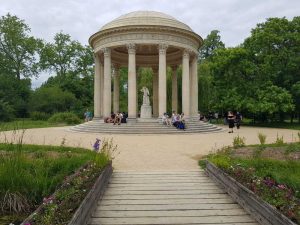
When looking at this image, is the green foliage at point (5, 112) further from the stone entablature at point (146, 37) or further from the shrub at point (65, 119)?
the stone entablature at point (146, 37)

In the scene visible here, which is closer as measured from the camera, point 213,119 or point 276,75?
point 276,75

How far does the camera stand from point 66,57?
7212cm

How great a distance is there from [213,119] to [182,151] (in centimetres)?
4119

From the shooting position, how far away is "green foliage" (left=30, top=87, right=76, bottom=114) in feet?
192

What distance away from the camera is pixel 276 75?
137 ft

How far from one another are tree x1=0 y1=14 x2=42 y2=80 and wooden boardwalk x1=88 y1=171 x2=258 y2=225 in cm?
6179

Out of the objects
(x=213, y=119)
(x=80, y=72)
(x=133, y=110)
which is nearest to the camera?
(x=133, y=110)

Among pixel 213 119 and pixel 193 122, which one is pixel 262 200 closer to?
pixel 193 122

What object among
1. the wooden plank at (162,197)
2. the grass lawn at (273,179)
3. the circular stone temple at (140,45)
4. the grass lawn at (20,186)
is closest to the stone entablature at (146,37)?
the circular stone temple at (140,45)

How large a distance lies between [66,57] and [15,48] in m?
11.4

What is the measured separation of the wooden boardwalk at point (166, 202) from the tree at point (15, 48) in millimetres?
61788

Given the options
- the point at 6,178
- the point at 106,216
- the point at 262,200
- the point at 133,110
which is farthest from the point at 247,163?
the point at 133,110

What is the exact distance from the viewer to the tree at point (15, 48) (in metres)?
63.7

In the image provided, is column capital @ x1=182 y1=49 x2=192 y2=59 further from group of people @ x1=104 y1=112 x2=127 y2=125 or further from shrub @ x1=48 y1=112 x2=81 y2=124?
shrub @ x1=48 y1=112 x2=81 y2=124
